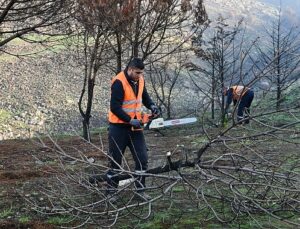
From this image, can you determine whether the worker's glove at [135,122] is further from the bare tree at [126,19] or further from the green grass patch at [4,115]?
the green grass patch at [4,115]

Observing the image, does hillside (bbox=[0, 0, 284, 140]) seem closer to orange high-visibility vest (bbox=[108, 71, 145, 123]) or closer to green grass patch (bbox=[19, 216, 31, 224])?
orange high-visibility vest (bbox=[108, 71, 145, 123])

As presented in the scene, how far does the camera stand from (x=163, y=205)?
5.84 metres

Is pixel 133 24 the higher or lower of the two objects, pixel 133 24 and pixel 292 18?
the lower

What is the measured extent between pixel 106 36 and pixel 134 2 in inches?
45.1

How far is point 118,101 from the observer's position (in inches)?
234

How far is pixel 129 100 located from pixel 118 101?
0.56ft

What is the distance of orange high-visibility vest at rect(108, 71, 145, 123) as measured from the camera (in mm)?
6008

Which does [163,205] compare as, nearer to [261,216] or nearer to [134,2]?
[261,216]

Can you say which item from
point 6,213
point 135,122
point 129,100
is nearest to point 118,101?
point 129,100

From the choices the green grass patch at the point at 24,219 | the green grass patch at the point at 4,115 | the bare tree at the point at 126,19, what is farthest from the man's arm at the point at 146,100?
the green grass patch at the point at 4,115

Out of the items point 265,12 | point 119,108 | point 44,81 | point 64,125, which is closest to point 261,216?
point 119,108

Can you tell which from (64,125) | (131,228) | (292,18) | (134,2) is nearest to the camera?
(131,228)

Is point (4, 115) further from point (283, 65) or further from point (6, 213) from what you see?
point (283, 65)

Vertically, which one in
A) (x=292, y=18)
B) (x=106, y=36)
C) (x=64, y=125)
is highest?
(x=292, y=18)
